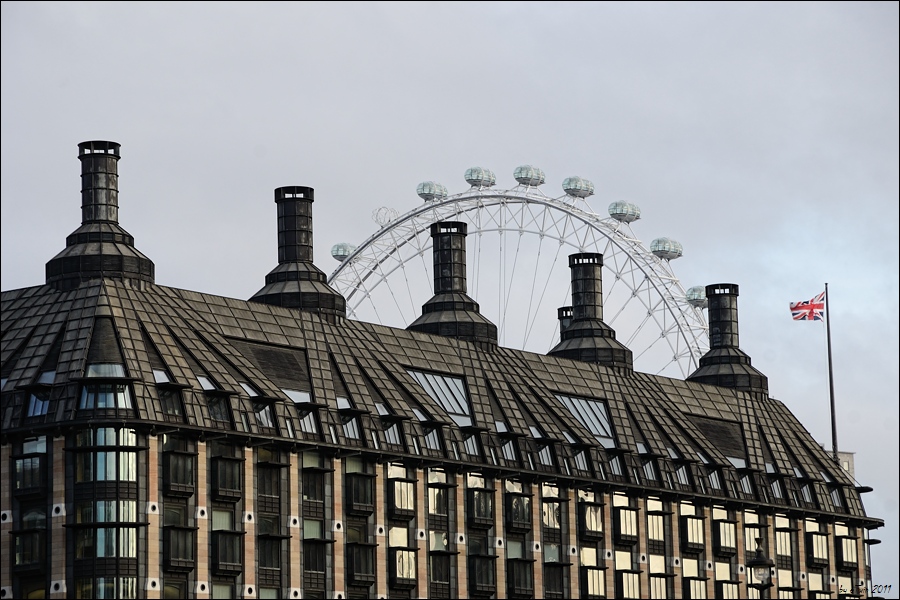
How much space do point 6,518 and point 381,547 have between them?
2674cm

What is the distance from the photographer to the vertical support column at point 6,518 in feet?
462

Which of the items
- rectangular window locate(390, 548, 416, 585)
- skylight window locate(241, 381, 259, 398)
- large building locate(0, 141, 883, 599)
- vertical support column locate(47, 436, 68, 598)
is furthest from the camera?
rectangular window locate(390, 548, 416, 585)

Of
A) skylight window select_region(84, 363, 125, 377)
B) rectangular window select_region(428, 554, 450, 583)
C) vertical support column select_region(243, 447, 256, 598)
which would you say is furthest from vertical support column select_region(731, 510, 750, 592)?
skylight window select_region(84, 363, 125, 377)

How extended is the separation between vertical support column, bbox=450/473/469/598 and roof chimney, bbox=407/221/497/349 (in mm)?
20750

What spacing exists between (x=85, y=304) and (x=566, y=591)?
4374cm

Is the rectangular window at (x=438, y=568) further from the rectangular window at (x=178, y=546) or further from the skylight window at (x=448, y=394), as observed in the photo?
the rectangular window at (x=178, y=546)

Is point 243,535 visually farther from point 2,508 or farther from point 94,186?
point 94,186

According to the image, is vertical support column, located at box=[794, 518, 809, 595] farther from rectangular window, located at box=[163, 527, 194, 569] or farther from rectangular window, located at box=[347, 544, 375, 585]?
rectangular window, located at box=[163, 527, 194, 569]

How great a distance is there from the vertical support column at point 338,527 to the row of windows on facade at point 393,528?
33.2 inches

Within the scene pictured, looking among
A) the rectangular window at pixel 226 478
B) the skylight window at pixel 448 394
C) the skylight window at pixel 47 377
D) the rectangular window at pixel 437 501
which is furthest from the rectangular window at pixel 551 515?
the skylight window at pixel 47 377

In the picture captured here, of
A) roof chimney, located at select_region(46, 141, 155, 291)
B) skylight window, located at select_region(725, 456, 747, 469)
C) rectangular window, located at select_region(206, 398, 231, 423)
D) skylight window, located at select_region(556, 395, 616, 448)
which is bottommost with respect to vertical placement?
rectangular window, located at select_region(206, 398, 231, 423)

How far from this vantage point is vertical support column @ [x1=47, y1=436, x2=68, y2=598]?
139 meters

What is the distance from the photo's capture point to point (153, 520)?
14100 cm

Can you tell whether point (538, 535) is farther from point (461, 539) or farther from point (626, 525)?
point (626, 525)
